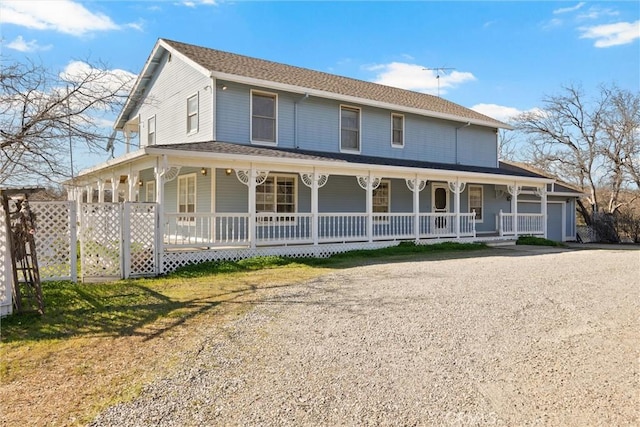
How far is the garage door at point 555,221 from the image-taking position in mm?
23828

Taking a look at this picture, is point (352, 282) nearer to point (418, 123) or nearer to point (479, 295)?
point (479, 295)

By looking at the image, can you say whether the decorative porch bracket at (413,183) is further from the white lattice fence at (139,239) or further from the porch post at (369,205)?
the white lattice fence at (139,239)

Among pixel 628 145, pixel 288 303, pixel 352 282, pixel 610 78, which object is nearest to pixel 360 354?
pixel 288 303

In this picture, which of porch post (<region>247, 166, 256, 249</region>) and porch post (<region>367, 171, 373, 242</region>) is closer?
porch post (<region>247, 166, 256, 249</region>)

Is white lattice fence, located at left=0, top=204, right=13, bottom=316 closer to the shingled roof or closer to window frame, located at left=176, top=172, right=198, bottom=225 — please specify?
window frame, located at left=176, top=172, right=198, bottom=225

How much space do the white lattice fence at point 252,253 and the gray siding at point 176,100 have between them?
4.21m

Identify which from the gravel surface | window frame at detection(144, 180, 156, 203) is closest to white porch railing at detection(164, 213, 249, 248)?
window frame at detection(144, 180, 156, 203)

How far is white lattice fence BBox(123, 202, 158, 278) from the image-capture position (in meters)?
9.75

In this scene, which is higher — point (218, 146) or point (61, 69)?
point (61, 69)

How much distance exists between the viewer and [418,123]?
1889 cm

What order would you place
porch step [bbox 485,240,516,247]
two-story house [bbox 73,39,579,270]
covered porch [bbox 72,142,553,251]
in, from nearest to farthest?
covered porch [bbox 72,142,553,251], two-story house [bbox 73,39,579,270], porch step [bbox 485,240,516,247]

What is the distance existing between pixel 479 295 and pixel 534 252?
31.2ft

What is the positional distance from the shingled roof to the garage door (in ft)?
20.3

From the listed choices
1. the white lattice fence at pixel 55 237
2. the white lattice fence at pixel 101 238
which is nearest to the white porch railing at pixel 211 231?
the white lattice fence at pixel 101 238
